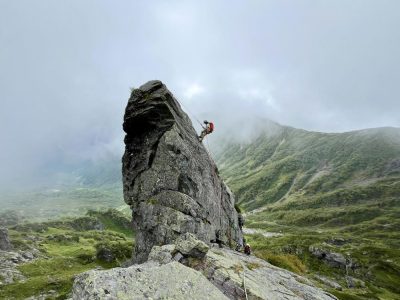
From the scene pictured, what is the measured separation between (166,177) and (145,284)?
25217 millimetres

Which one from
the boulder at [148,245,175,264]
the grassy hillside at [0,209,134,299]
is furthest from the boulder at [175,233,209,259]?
the grassy hillside at [0,209,134,299]

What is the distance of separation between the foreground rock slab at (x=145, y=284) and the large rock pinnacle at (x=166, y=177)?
16.6 meters

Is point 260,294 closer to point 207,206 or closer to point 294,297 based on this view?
point 294,297

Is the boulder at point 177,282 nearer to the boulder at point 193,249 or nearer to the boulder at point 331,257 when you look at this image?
the boulder at point 193,249

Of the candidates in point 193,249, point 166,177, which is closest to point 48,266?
point 166,177

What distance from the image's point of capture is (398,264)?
154m

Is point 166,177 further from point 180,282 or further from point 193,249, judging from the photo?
point 180,282

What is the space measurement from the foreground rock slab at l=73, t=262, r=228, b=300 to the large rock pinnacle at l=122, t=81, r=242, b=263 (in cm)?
1658

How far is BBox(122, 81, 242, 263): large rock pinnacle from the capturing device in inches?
1608

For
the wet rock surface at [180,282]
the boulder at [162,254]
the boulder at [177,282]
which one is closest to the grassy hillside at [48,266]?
the boulder at [162,254]

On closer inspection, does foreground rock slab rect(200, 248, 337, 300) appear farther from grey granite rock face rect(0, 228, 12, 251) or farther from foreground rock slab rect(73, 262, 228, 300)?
grey granite rock face rect(0, 228, 12, 251)

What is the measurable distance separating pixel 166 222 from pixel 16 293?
43.7 meters

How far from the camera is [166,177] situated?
44188 millimetres

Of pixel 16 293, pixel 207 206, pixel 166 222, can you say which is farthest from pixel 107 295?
pixel 16 293
